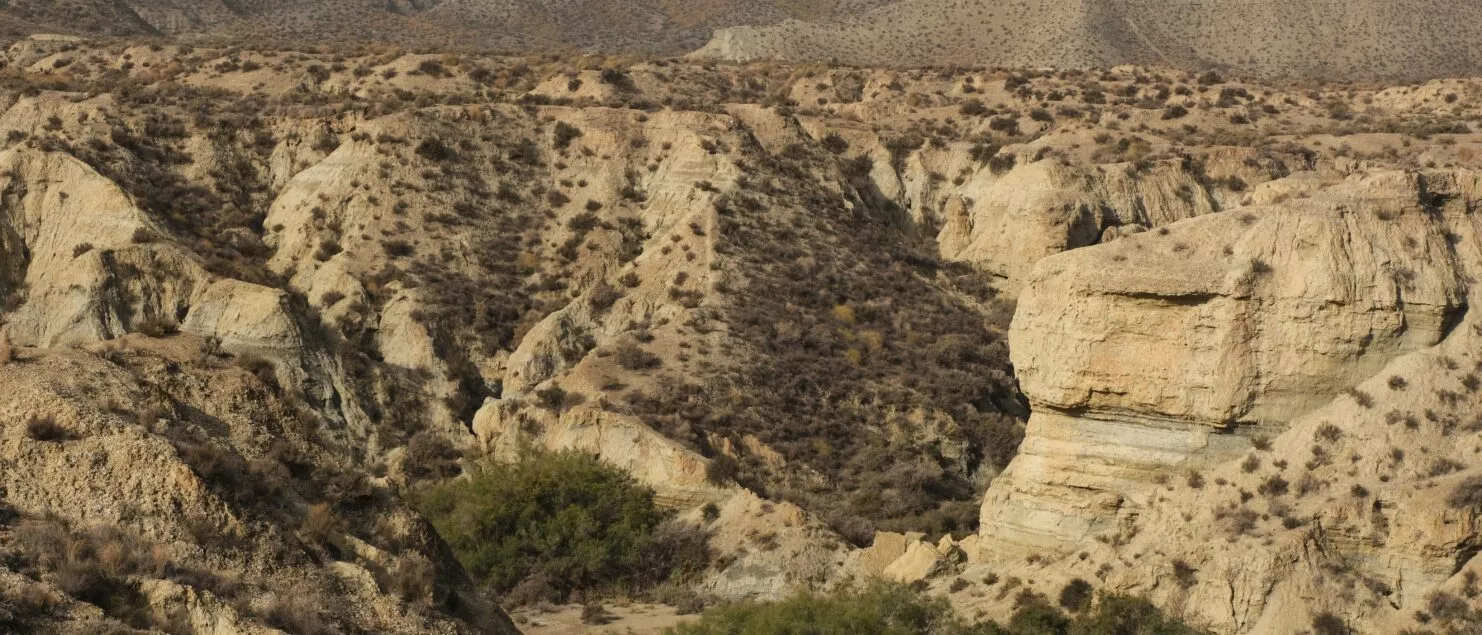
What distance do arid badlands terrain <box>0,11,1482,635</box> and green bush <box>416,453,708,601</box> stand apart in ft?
0.41

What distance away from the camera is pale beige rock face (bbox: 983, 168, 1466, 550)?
94.4 ft

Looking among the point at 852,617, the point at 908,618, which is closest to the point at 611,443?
the point at 852,617

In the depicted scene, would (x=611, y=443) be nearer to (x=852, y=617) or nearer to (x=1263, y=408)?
(x=852, y=617)

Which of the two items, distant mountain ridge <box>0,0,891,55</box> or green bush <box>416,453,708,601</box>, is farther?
distant mountain ridge <box>0,0,891,55</box>

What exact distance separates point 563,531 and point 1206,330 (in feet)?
62.9

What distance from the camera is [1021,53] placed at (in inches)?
4852

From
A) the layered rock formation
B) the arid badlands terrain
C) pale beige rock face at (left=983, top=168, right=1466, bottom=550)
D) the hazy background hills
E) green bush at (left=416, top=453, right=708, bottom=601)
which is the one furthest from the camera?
the hazy background hills

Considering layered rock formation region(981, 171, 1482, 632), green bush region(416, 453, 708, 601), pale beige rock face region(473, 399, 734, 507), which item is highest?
layered rock formation region(981, 171, 1482, 632)

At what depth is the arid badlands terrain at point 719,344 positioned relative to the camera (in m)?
18.8

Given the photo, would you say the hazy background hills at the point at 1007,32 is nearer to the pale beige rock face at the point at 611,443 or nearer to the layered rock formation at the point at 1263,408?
the pale beige rock face at the point at 611,443

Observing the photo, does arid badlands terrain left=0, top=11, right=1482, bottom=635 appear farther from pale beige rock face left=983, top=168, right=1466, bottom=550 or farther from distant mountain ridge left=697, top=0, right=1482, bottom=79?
distant mountain ridge left=697, top=0, right=1482, bottom=79

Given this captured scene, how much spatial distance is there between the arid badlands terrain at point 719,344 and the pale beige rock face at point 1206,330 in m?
0.07

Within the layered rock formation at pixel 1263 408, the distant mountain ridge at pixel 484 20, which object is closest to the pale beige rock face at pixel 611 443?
the layered rock formation at pixel 1263 408

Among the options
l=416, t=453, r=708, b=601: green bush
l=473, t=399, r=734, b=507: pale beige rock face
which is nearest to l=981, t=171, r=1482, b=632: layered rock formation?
l=416, t=453, r=708, b=601: green bush
